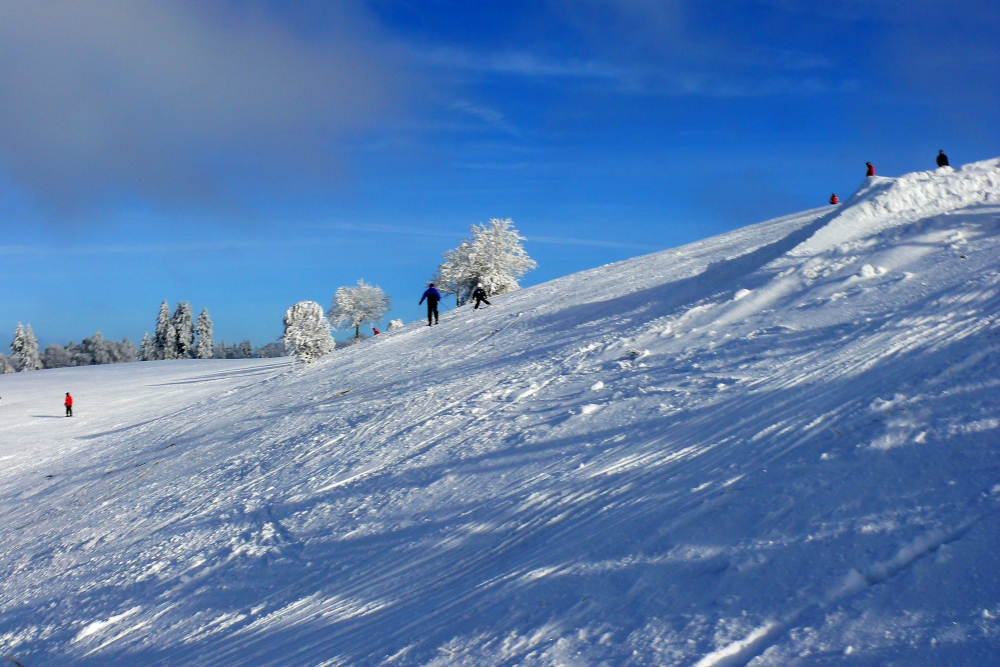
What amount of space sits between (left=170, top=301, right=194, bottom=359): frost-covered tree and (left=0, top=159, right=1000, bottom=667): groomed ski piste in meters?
92.9

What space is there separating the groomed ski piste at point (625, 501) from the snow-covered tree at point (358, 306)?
4809cm

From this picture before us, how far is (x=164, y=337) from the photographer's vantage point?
104m

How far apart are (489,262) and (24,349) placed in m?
88.7

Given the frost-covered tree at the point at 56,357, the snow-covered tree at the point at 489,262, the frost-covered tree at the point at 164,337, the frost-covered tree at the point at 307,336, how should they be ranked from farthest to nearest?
1. the frost-covered tree at the point at 56,357
2. the frost-covered tree at the point at 164,337
3. the snow-covered tree at the point at 489,262
4. the frost-covered tree at the point at 307,336

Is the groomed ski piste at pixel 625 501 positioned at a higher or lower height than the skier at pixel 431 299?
lower

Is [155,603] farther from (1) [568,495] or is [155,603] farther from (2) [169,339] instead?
(2) [169,339]

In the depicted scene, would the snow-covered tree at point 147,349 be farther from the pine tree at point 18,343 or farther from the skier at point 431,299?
the skier at point 431,299

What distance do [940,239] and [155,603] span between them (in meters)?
15.1

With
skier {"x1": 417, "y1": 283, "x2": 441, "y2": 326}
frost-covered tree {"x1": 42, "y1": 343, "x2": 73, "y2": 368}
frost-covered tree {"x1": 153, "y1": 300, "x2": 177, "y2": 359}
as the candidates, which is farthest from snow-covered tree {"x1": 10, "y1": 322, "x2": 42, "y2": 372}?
skier {"x1": 417, "y1": 283, "x2": 441, "y2": 326}

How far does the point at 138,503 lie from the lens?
43.9 ft

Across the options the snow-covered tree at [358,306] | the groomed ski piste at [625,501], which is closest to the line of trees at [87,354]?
the snow-covered tree at [358,306]

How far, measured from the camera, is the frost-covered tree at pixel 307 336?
1371 inches

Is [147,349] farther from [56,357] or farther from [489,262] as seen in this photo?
[489,262]

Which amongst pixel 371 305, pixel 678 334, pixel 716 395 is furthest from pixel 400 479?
pixel 371 305
